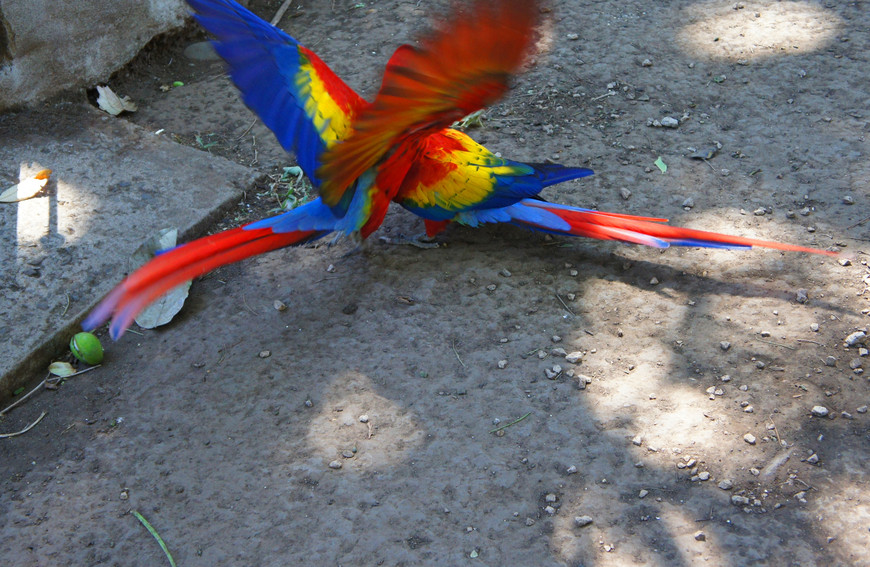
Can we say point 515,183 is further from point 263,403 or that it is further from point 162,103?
point 162,103

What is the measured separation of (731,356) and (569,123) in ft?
5.33

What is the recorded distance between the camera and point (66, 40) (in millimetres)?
3439

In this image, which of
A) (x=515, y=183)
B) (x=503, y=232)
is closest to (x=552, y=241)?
(x=503, y=232)

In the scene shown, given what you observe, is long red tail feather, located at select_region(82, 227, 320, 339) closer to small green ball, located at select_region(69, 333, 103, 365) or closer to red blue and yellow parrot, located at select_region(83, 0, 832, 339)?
red blue and yellow parrot, located at select_region(83, 0, 832, 339)

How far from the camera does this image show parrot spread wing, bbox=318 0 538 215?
152 centimetres

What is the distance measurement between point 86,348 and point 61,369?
14cm

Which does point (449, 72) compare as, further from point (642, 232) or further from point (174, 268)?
point (642, 232)

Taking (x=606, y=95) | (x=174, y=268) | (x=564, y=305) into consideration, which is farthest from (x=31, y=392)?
(x=606, y=95)

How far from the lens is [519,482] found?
81.6 inches

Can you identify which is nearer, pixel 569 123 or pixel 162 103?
pixel 569 123

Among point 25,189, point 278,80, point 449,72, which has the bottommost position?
point 25,189

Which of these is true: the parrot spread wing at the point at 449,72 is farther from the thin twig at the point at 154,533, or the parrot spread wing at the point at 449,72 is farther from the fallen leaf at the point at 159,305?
the thin twig at the point at 154,533

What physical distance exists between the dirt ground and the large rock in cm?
62

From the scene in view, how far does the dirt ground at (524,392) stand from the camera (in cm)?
196
